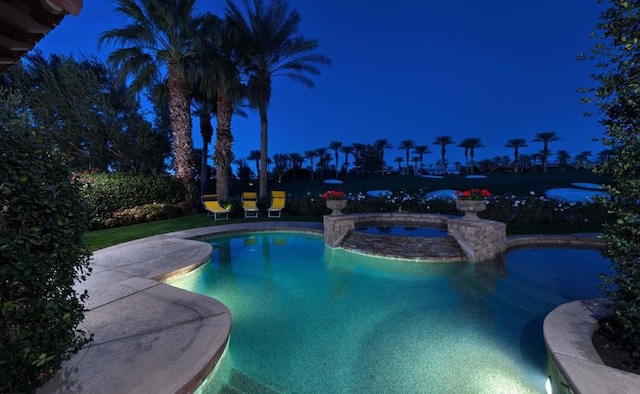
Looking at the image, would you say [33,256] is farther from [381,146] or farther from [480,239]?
[381,146]

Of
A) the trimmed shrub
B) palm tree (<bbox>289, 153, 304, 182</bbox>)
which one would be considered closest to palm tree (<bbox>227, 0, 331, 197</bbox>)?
the trimmed shrub

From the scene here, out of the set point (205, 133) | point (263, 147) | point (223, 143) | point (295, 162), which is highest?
point (295, 162)

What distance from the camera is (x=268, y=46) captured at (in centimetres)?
1388

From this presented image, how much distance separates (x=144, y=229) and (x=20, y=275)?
8981 mm

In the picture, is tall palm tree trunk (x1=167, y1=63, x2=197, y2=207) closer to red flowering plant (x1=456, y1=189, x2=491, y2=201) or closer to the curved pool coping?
red flowering plant (x1=456, y1=189, x2=491, y2=201)

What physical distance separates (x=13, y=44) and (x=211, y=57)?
10184mm

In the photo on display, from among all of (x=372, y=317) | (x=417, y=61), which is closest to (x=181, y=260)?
(x=372, y=317)

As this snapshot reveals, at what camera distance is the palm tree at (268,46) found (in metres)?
13.5

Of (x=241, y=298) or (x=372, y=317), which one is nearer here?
(x=372, y=317)

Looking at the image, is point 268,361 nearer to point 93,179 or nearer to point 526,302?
point 526,302

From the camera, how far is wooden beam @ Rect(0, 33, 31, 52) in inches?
103

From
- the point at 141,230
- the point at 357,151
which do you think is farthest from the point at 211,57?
the point at 357,151

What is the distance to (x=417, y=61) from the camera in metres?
57.4

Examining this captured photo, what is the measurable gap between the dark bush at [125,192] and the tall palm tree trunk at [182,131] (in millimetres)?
461
